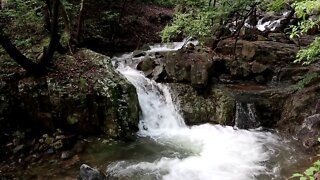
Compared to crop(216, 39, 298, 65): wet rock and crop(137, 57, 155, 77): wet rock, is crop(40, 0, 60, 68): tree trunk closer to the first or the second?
crop(137, 57, 155, 77): wet rock

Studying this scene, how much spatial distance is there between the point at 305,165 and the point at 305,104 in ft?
8.35

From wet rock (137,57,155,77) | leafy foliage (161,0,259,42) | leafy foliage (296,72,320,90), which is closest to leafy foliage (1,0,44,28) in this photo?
wet rock (137,57,155,77)

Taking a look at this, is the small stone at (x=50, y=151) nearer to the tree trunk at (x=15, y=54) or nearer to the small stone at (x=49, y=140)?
the small stone at (x=49, y=140)

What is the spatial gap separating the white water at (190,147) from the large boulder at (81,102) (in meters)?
1.01

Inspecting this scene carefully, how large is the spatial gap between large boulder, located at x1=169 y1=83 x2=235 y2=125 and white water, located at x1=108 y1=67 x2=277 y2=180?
242mm

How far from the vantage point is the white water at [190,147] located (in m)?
7.12

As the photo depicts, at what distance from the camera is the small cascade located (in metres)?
9.66

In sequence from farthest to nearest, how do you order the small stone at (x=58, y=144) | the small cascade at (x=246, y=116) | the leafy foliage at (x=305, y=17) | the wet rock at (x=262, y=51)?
the wet rock at (x=262, y=51)
the small cascade at (x=246, y=116)
the small stone at (x=58, y=144)
the leafy foliage at (x=305, y=17)

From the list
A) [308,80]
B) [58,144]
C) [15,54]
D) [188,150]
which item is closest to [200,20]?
[308,80]

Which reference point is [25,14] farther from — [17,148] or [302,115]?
[302,115]

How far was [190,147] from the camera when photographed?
8547 millimetres

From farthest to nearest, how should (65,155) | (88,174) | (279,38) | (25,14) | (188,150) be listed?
1. (279,38)
2. (25,14)
3. (188,150)
4. (65,155)
5. (88,174)

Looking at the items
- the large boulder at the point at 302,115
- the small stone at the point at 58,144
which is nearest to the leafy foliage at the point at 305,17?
the large boulder at the point at 302,115

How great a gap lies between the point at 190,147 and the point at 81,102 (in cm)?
310
